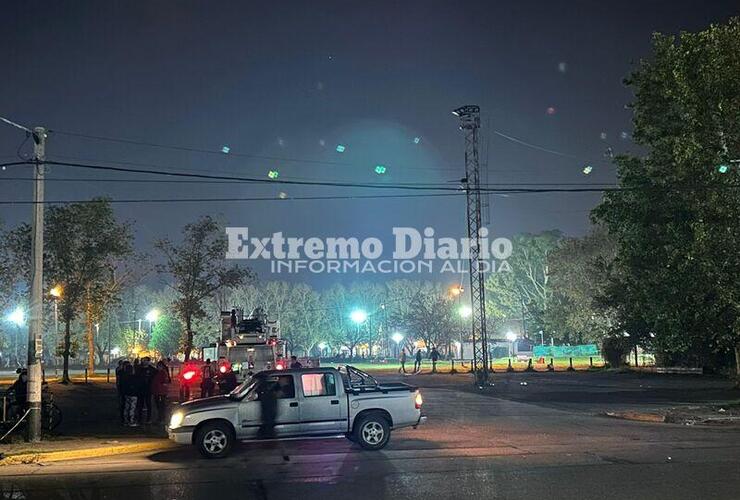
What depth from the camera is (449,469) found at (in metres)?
11.3

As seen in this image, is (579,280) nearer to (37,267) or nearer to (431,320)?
(431,320)

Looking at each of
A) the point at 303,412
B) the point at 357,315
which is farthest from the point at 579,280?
the point at 303,412

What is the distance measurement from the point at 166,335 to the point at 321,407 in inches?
3151

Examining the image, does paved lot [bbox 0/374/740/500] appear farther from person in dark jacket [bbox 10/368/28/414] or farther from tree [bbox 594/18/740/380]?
tree [bbox 594/18/740/380]

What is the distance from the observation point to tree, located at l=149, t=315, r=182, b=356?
89.1 m

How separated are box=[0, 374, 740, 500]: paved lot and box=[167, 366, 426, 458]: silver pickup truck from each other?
399 millimetres

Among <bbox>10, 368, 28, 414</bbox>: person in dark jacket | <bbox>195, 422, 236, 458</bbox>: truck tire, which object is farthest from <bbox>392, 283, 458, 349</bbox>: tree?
<bbox>195, 422, 236, 458</bbox>: truck tire

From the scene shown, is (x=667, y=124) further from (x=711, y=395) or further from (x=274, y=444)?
(x=274, y=444)

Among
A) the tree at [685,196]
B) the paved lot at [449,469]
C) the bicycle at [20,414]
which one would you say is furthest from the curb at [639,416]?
the bicycle at [20,414]

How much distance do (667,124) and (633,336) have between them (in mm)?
26421

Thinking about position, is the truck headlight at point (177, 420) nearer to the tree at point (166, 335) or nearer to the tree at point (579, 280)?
the tree at point (579, 280)

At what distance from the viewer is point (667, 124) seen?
2509 centimetres

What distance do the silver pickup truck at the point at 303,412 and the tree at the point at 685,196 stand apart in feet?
37.9

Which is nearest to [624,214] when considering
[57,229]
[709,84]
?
[709,84]
